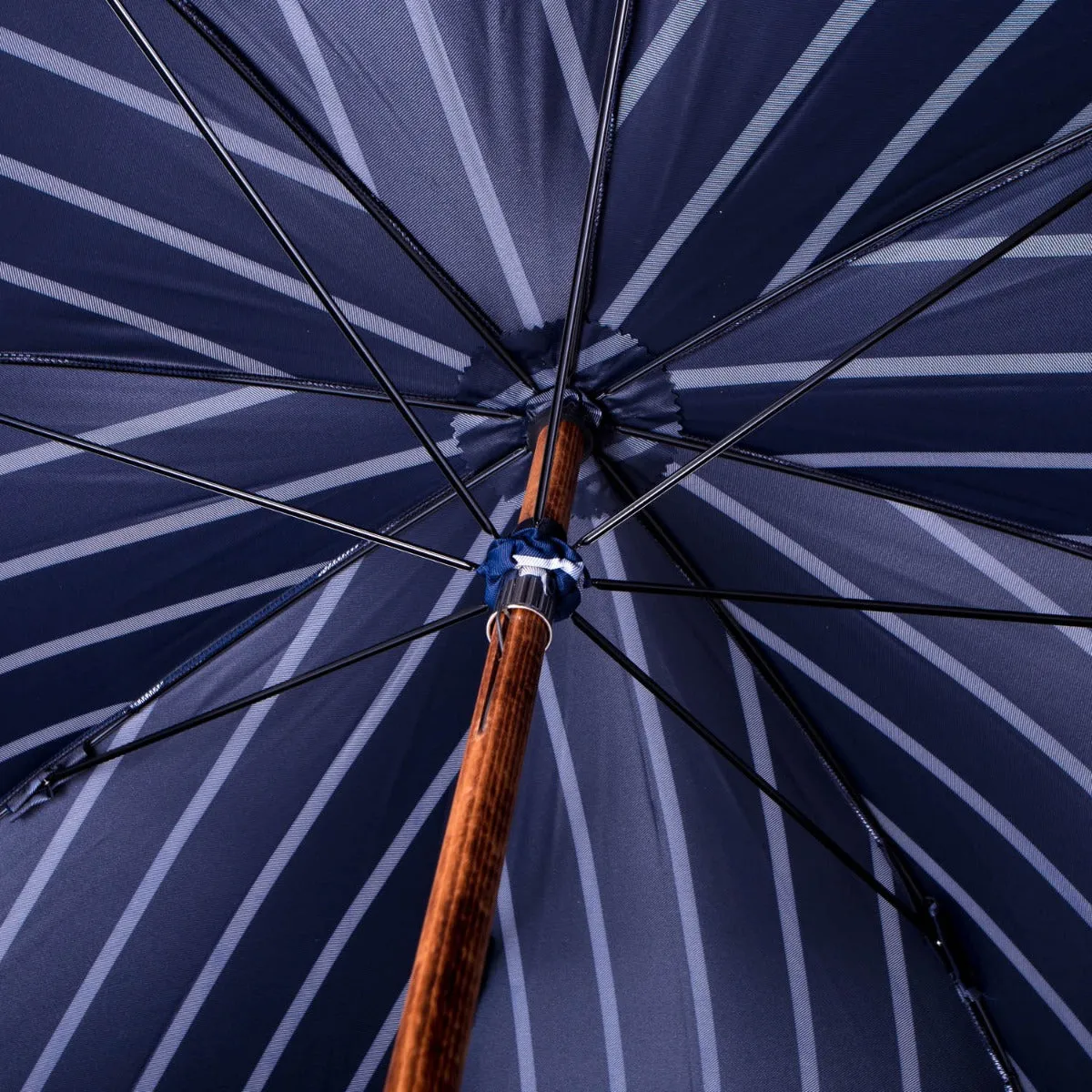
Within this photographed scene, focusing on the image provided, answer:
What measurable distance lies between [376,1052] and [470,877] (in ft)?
5.19

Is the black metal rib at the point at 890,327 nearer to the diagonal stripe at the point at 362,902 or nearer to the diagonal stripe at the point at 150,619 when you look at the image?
the diagonal stripe at the point at 150,619

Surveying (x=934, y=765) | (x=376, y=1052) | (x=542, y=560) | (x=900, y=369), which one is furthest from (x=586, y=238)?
(x=376, y=1052)

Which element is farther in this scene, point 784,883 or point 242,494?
point 784,883

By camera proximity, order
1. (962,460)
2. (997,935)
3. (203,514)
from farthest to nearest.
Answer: (997,935) < (203,514) < (962,460)

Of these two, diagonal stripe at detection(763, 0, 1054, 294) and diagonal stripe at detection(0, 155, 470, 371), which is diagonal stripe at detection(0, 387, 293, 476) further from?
diagonal stripe at detection(763, 0, 1054, 294)

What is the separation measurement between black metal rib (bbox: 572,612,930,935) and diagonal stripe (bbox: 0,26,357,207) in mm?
862

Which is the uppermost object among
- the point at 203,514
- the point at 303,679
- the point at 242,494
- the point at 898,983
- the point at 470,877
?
the point at 203,514

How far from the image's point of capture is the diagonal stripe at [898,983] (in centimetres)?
235

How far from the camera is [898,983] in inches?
93.7

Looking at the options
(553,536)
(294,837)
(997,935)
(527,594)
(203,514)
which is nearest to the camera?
(527,594)

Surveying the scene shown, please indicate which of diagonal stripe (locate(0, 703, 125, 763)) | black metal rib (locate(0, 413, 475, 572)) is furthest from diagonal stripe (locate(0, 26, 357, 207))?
diagonal stripe (locate(0, 703, 125, 763))

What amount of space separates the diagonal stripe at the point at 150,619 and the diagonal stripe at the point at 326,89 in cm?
83

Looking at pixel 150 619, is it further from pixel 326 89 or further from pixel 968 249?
pixel 968 249

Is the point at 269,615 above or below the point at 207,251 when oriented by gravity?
below
